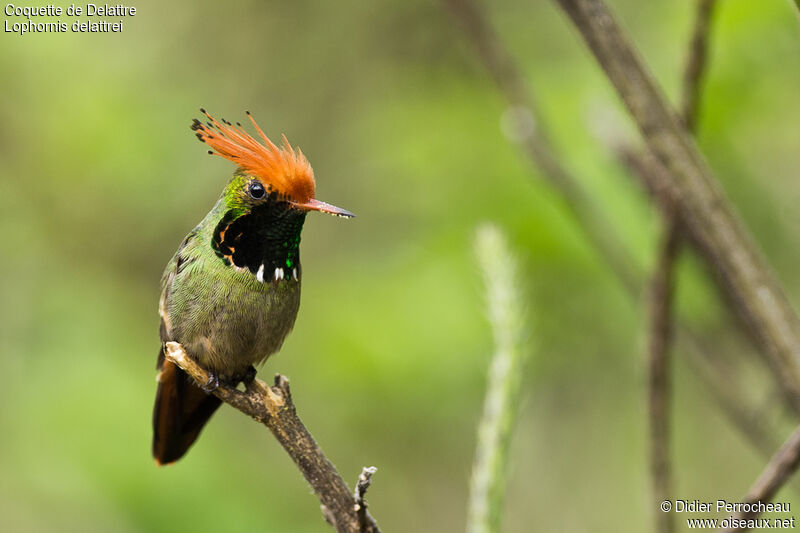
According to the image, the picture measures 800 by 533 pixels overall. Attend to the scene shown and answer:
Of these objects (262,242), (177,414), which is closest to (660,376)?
(262,242)

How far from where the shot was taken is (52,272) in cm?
523

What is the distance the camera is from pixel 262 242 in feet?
10.0

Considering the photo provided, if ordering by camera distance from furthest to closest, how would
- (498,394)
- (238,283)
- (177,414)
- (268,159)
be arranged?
1. (177,414)
2. (238,283)
3. (268,159)
4. (498,394)

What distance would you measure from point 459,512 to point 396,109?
280 cm

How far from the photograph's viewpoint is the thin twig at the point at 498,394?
1.99m

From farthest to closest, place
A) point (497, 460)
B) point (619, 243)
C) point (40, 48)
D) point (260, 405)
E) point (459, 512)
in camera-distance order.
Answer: point (459, 512)
point (40, 48)
point (619, 243)
point (260, 405)
point (497, 460)

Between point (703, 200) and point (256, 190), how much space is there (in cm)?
144

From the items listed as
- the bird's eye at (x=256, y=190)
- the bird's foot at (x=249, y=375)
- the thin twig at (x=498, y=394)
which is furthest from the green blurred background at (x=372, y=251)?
the bird's eye at (x=256, y=190)

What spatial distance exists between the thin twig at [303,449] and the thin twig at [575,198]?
1.51 m

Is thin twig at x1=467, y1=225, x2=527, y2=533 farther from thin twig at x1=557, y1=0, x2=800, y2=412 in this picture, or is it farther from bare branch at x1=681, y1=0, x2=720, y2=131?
bare branch at x1=681, y1=0, x2=720, y2=131

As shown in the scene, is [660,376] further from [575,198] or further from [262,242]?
[262,242]

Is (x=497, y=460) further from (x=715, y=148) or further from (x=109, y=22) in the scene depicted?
(x=109, y=22)

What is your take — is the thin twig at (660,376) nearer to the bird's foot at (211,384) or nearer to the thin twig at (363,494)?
the thin twig at (363,494)

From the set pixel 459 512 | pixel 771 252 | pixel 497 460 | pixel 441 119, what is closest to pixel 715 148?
pixel 771 252
